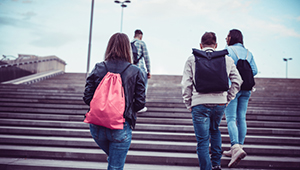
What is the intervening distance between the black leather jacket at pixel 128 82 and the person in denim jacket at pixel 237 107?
5.94 ft

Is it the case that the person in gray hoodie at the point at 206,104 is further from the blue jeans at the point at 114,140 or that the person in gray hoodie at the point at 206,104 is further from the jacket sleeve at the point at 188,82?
the blue jeans at the point at 114,140

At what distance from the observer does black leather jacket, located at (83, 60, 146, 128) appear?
2004mm

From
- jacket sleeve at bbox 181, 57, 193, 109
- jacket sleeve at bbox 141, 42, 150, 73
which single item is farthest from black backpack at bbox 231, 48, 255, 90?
jacket sleeve at bbox 141, 42, 150, 73

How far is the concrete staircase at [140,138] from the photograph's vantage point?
3682 millimetres

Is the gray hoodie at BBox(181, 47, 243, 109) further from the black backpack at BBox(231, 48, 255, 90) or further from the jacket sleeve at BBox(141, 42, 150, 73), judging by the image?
the jacket sleeve at BBox(141, 42, 150, 73)

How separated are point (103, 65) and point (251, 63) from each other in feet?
7.99

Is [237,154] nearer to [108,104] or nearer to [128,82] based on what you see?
[128,82]

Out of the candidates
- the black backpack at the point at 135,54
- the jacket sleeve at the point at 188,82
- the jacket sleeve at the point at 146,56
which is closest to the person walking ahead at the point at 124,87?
the jacket sleeve at the point at 188,82

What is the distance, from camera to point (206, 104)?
101 inches

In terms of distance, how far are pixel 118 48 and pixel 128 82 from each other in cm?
32

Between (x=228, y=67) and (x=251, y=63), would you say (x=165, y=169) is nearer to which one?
(x=228, y=67)

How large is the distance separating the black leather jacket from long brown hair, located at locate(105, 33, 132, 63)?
45mm

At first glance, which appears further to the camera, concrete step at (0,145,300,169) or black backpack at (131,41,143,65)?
black backpack at (131,41,143,65)

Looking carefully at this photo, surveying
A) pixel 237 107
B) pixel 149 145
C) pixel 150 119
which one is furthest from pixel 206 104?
pixel 150 119
